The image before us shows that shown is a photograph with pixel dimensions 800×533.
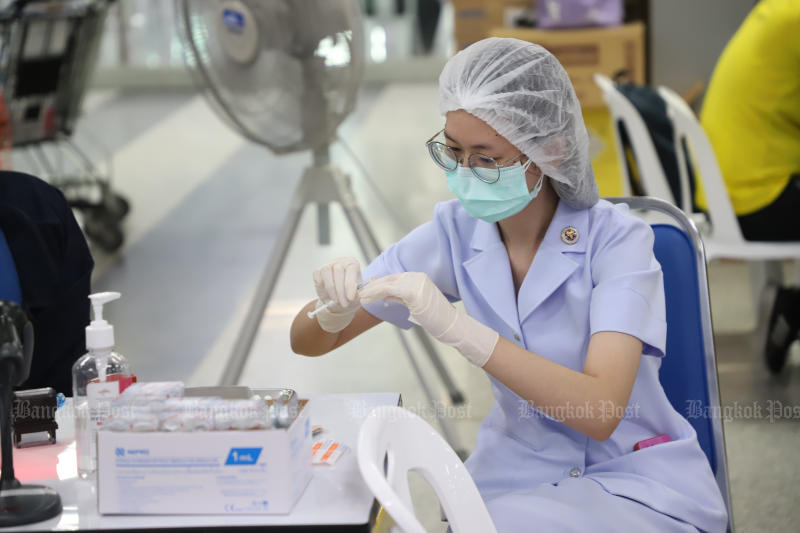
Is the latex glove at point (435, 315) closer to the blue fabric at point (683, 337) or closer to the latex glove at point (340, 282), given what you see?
the latex glove at point (340, 282)

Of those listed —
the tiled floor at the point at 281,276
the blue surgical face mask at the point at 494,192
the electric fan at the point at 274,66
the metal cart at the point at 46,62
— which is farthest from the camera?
the metal cart at the point at 46,62

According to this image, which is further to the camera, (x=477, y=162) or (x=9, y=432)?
(x=477, y=162)

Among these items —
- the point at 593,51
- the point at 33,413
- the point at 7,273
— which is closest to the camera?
the point at 33,413

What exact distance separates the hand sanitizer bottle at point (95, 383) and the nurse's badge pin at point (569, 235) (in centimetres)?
70

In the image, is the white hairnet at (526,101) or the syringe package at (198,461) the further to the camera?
the white hairnet at (526,101)

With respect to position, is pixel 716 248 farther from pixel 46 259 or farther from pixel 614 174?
pixel 46 259

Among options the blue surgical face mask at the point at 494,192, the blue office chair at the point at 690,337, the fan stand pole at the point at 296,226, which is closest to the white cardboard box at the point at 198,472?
the blue surgical face mask at the point at 494,192

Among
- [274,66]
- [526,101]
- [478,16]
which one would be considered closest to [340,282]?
[526,101]

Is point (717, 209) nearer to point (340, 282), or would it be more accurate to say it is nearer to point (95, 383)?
point (340, 282)

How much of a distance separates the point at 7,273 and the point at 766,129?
256 cm

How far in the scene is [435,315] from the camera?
135cm

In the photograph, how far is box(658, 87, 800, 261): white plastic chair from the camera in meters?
3.15

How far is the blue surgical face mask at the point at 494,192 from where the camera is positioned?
151 centimetres

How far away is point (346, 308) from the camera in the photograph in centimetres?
150
